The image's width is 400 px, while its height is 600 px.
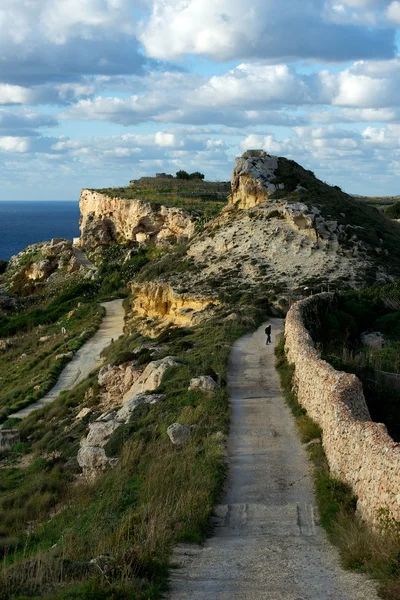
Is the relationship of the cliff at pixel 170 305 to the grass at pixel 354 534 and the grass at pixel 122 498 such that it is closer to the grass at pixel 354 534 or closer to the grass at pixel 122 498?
the grass at pixel 122 498

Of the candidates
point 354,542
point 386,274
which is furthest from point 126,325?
point 354,542

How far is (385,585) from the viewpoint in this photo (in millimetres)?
8172

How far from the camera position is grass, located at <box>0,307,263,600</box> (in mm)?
8438

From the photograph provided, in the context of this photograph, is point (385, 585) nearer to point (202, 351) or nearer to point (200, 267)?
point (202, 351)

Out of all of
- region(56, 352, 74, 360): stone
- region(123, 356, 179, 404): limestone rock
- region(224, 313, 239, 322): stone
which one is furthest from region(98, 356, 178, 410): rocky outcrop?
region(56, 352, 74, 360): stone

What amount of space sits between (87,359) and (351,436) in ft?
85.9

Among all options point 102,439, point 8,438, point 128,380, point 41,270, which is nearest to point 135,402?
point 102,439

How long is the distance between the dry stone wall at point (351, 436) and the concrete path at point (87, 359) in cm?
1491

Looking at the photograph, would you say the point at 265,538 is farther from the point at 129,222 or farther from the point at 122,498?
the point at 129,222

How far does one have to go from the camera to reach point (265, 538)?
34.1 feet

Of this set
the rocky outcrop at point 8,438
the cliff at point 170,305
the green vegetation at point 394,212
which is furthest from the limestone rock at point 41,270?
the rocky outcrop at point 8,438

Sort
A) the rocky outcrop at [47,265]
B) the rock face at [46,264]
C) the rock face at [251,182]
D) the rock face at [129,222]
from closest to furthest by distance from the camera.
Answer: the rock face at [251,182] → the rock face at [129,222] → the rocky outcrop at [47,265] → the rock face at [46,264]

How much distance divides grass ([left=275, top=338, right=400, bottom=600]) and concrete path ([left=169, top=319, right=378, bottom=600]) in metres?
0.16

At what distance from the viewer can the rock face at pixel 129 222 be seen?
62.0 metres
